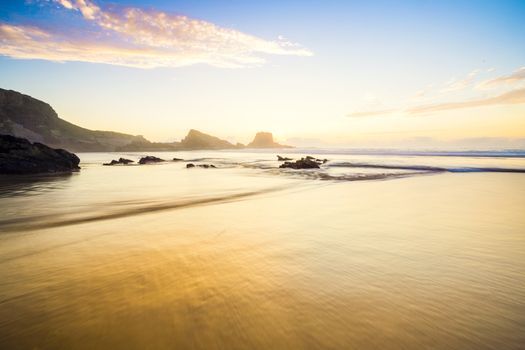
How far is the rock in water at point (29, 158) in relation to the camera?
1859cm

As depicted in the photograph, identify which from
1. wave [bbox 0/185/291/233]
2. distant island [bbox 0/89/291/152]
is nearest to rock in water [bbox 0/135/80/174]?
wave [bbox 0/185/291/233]

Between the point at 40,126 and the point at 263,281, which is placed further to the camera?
the point at 40,126

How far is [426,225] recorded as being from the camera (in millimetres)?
6059

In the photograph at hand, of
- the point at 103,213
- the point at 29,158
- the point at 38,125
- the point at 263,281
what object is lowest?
the point at 103,213

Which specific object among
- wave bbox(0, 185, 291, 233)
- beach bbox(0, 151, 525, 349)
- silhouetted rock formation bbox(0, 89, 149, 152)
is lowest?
wave bbox(0, 185, 291, 233)

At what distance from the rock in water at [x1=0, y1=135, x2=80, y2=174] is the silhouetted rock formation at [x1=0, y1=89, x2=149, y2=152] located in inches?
3340

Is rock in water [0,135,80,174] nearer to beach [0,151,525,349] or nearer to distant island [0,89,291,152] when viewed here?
beach [0,151,525,349]

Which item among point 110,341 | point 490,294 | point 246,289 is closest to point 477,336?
point 490,294

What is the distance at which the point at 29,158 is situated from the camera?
65.7 feet

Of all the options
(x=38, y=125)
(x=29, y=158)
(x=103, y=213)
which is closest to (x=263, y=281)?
(x=103, y=213)

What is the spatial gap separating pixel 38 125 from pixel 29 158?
116888 mm

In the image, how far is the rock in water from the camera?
18.6 metres

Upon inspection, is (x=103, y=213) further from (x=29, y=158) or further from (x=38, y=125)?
(x=38, y=125)

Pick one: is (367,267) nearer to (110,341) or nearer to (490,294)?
(490,294)
